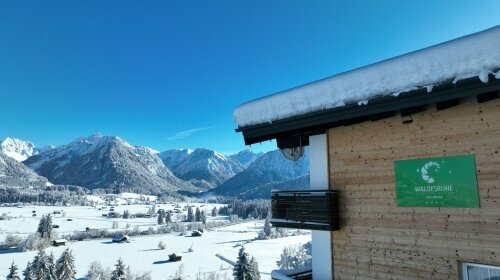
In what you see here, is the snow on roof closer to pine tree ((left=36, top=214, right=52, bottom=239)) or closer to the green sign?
the green sign

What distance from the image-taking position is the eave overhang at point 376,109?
19.5ft

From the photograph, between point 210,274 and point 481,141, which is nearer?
point 481,141

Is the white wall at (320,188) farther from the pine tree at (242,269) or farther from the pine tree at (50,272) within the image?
the pine tree at (50,272)

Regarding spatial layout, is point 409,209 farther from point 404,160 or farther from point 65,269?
point 65,269

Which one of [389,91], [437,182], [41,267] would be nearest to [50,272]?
[41,267]

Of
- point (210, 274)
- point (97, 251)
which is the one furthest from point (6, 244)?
point (210, 274)

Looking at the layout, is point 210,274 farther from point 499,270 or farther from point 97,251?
point 499,270

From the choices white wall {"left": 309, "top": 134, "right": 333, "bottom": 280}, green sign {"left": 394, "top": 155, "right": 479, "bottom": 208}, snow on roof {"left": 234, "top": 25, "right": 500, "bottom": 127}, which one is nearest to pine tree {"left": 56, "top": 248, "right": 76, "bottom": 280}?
white wall {"left": 309, "top": 134, "right": 333, "bottom": 280}

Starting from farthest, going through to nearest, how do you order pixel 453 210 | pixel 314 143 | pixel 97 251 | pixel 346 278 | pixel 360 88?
pixel 97 251
pixel 314 143
pixel 346 278
pixel 360 88
pixel 453 210

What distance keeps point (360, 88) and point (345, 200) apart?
8.76ft

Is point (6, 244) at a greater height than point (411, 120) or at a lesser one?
lesser

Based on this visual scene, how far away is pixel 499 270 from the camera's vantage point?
615 cm

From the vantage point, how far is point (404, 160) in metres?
7.43

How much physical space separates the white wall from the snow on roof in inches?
54.3
